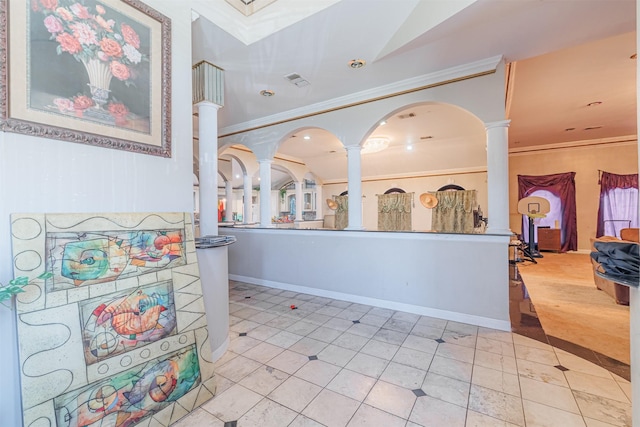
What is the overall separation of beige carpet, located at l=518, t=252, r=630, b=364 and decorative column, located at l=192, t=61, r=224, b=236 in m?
3.84

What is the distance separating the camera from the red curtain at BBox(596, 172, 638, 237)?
6832 millimetres

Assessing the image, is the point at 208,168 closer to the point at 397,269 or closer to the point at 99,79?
the point at 99,79

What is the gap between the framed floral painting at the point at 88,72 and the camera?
135cm

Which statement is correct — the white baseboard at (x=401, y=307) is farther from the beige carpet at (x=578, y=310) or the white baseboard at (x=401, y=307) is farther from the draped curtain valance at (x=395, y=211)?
the draped curtain valance at (x=395, y=211)

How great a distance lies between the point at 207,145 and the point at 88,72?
46.7 inches

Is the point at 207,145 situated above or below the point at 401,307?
above

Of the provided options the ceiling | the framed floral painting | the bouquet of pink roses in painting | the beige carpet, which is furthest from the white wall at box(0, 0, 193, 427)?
the beige carpet

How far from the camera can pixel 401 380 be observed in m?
2.09

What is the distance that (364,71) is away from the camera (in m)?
3.19

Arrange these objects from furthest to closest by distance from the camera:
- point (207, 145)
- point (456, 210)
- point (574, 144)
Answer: point (574, 144) → point (456, 210) → point (207, 145)

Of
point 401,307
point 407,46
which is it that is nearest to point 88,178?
point 407,46

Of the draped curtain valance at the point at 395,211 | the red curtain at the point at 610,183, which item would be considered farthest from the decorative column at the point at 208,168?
the red curtain at the point at 610,183

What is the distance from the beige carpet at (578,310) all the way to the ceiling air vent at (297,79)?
4.04 meters

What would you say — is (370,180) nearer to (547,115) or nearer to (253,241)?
(547,115)
